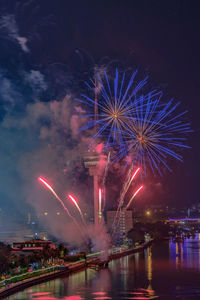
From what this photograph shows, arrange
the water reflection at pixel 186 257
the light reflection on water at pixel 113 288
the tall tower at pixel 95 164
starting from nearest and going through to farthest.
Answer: the light reflection on water at pixel 113 288 → the water reflection at pixel 186 257 → the tall tower at pixel 95 164

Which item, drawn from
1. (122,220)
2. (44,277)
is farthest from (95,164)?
(122,220)

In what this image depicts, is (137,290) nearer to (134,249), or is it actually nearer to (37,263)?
(37,263)

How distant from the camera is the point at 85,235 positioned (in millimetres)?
62031

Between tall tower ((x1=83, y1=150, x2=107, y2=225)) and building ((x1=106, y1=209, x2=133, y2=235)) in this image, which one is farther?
building ((x1=106, y1=209, x2=133, y2=235))

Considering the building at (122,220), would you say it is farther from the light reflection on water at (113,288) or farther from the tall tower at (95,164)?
the light reflection on water at (113,288)

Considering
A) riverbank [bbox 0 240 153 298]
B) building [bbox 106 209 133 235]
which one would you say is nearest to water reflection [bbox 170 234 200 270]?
riverbank [bbox 0 240 153 298]

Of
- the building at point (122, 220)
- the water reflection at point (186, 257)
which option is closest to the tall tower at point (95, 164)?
the water reflection at point (186, 257)

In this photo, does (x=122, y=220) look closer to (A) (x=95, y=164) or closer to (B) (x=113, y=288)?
(A) (x=95, y=164)

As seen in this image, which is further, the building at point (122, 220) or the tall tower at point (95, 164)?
the building at point (122, 220)

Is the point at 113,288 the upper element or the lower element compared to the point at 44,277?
lower

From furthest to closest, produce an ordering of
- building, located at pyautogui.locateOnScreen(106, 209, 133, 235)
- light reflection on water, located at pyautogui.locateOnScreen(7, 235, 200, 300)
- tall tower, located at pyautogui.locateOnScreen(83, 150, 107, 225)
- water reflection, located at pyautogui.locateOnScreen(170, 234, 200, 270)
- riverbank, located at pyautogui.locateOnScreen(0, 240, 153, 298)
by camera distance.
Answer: building, located at pyautogui.locateOnScreen(106, 209, 133, 235) → tall tower, located at pyautogui.locateOnScreen(83, 150, 107, 225) → water reflection, located at pyautogui.locateOnScreen(170, 234, 200, 270) → light reflection on water, located at pyautogui.locateOnScreen(7, 235, 200, 300) → riverbank, located at pyautogui.locateOnScreen(0, 240, 153, 298)

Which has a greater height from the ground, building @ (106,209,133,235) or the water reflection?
building @ (106,209,133,235)

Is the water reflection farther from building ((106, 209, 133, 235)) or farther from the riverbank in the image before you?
building ((106, 209, 133, 235))

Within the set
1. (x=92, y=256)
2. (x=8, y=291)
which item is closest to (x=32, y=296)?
(x=8, y=291)
